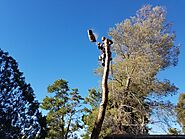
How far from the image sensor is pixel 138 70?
15070 mm

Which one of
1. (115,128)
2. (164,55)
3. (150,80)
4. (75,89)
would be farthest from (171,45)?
(75,89)

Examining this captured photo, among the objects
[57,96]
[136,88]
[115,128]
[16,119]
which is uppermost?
[57,96]

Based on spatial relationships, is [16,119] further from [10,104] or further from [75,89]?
[75,89]

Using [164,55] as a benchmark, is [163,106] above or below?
below

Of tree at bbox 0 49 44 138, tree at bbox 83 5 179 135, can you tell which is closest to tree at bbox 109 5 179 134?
tree at bbox 83 5 179 135

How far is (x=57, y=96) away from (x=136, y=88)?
44.8 ft

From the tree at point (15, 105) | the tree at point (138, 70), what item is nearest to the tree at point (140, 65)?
the tree at point (138, 70)

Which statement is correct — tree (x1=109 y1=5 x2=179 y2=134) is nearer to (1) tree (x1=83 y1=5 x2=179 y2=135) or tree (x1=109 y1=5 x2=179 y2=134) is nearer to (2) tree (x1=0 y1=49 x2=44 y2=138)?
(1) tree (x1=83 y1=5 x2=179 y2=135)

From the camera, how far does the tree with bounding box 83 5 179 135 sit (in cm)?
1385

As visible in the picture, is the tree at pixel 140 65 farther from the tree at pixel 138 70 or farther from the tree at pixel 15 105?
the tree at pixel 15 105

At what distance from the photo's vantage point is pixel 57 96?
2752 cm

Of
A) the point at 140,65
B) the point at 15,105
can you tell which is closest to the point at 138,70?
the point at 140,65

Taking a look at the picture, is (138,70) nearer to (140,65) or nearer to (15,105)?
(140,65)

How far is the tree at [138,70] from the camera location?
45.4 ft
